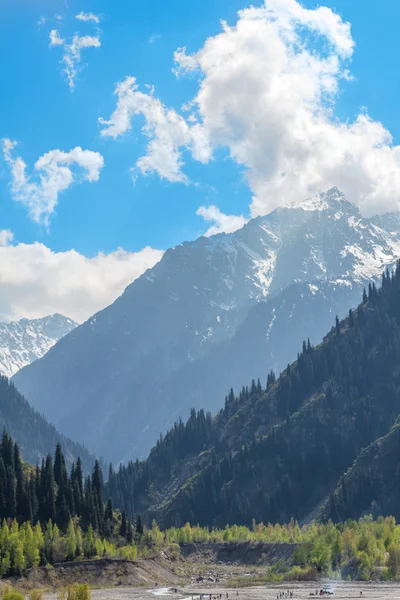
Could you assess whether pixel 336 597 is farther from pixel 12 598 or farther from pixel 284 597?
pixel 12 598

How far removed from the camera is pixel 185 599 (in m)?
197

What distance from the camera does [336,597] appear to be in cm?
19062

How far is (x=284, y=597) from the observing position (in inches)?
7736

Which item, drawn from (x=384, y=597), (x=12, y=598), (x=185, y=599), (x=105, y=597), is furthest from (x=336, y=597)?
(x=12, y=598)

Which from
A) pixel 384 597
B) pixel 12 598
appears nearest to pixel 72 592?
pixel 12 598

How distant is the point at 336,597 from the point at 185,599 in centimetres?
3231

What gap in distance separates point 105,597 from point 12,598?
30.2 m

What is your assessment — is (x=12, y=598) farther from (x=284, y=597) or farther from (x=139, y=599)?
(x=284, y=597)

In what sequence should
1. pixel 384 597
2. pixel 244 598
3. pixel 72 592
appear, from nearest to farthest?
pixel 72 592
pixel 384 597
pixel 244 598

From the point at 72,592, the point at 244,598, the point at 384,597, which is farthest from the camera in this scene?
the point at 244,598

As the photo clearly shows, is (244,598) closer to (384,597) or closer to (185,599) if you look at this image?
(185,599)

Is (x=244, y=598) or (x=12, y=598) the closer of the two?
(x=12, y=598)

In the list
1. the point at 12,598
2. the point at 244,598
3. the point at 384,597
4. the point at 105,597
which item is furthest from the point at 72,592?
the point at 384,597

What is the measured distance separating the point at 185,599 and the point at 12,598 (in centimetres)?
4334
